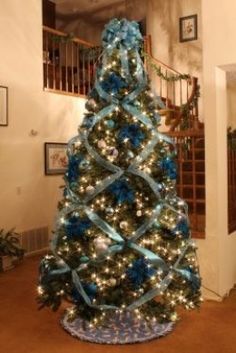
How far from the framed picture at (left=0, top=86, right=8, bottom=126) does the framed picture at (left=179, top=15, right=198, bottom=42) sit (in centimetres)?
474

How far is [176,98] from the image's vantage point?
890 centimetres

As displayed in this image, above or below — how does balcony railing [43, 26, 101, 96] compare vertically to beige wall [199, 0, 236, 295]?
above

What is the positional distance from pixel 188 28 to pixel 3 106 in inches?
197

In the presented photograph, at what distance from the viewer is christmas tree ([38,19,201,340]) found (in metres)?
2.78

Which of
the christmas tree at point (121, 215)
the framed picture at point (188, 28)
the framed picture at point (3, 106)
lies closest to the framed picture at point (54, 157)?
the framed picture at point (3, 106)

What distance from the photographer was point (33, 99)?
5.82 metres

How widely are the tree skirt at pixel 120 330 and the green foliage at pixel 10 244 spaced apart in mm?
2030

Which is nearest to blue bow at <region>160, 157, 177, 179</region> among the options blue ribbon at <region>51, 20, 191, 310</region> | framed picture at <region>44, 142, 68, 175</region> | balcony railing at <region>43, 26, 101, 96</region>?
blue ribbon at <region>51, 20, 191, 310</region>

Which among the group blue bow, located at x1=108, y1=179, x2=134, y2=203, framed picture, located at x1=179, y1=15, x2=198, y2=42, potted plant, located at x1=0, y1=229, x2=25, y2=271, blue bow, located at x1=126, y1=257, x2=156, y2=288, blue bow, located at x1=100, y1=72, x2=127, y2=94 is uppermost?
framed picture, located at x1=179, y1=15, x2=198, y2=42

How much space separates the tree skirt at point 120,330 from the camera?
287cm

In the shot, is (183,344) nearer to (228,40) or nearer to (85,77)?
(228,40)

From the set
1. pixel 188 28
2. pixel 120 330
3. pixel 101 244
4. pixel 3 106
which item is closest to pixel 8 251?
pixel 3 106

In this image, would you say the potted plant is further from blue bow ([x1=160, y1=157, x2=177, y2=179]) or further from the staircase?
blue bow ([x1=160, y1=157, x2=177, y2=179])

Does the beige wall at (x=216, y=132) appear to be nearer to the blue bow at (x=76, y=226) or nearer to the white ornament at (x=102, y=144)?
the white ornament at (x=102, y=144)
